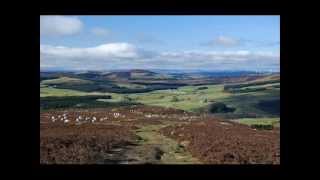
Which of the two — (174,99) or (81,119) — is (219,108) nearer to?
(174,99)

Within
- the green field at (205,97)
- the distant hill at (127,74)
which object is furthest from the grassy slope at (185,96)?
the distant hill at (127,74)

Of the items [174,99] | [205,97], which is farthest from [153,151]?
[205,97]

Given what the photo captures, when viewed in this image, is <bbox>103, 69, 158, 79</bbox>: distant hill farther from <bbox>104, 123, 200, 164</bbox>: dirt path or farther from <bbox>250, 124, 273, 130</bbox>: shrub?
<bbox>250, 124, 273, 130</bbox>: shrub

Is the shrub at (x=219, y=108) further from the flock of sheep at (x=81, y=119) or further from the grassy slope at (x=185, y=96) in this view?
the flock of sheep at (x=81, y=119)

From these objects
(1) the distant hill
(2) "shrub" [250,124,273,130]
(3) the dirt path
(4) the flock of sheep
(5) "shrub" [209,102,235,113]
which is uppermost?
(1) the distant hill

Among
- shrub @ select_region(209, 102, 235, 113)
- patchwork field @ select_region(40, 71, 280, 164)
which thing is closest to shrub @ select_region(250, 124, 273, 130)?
patchwork field @ select_region(40, 71, 280, 164)

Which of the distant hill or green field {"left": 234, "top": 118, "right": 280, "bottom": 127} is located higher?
the distant hill

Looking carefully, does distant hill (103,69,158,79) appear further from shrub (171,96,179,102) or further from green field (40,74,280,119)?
shrub (171,96,179,102)
